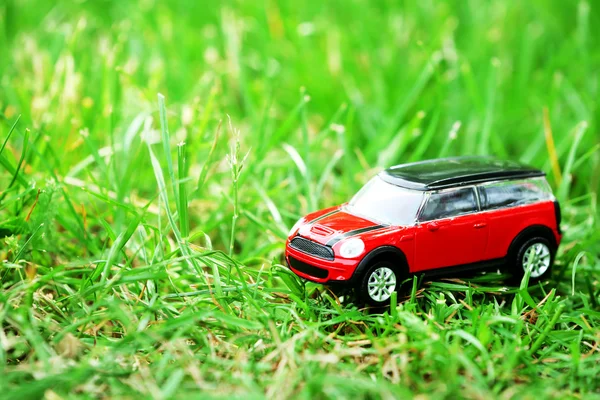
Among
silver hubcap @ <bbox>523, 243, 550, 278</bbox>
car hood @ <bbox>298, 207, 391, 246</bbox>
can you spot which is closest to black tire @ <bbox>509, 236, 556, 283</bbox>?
silver hubcap @ <bbox>523, 243, 550, 278</bbox>

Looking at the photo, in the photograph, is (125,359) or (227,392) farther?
(125,359)

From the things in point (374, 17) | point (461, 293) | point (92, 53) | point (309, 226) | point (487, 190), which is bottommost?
point (461, 293)

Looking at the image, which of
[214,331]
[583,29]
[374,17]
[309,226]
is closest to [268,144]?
[309,226]

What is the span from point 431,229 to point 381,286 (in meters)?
0.36

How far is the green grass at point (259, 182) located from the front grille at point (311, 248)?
0.18 metres

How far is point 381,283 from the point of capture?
10.2ft

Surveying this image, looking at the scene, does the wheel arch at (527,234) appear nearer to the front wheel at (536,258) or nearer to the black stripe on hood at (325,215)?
the front wheel at (536,258)

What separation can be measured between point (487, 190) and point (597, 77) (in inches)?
122

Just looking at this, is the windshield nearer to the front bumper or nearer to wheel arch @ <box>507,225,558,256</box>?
the front bumper

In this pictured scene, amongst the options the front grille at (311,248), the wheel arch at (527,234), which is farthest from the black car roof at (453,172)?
the front grille at (311,248)

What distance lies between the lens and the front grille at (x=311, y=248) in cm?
303

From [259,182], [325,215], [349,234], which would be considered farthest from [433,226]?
[259,182]

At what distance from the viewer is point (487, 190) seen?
3367mm

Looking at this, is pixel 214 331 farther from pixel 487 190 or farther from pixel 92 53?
A: pixel 92 53
